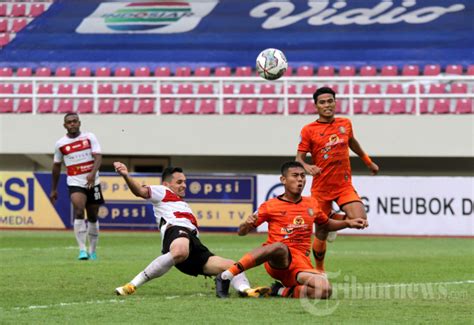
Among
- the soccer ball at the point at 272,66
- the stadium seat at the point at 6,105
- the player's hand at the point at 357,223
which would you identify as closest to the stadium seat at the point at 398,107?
the stadium seat at the point at 6,105

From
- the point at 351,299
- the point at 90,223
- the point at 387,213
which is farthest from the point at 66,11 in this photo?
the point at 351,299

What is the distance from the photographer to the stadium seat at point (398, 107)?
25609 mm

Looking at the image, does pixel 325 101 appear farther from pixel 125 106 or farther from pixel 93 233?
pixel 125 106

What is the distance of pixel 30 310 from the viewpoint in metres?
8.22

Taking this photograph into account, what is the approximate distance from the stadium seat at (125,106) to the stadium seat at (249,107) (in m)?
2.84

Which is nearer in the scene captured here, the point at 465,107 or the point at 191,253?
the point at 191,253

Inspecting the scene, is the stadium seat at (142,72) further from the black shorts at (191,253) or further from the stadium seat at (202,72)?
the black shorts at (191,253)

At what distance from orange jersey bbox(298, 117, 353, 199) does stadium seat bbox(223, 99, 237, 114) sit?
15392 millimetres

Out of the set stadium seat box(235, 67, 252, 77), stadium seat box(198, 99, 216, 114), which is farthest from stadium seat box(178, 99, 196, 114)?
stadium seat box(235, 67, 252, 77)

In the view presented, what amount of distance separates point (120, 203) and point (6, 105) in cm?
619

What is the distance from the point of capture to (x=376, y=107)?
25.8m

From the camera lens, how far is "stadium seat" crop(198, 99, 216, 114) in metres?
26.5

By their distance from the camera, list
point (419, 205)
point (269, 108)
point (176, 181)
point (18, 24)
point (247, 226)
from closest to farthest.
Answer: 1. point (247, 226)
2. point (176, 181)
3. point (419, 205)
4. point (269, 108)
5. point (18, 24)

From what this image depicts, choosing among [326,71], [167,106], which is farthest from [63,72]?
[326,71]
